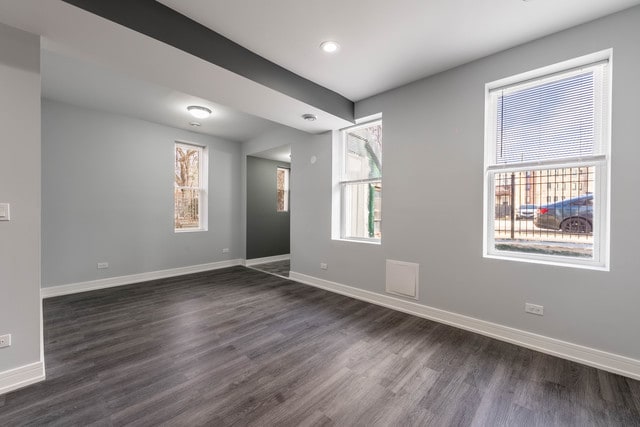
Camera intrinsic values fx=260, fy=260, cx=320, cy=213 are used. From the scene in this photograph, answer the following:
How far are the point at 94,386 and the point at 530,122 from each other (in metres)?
4.28

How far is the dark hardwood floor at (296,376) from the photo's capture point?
1611mm

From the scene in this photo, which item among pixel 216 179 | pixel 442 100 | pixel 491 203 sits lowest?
pixel 491 203

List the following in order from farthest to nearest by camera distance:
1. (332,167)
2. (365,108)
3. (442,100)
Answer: (332,167) → (365,108) → (442,100)

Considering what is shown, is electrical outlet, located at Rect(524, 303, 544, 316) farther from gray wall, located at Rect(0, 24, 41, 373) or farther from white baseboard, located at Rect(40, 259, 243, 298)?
white baseboard, located at Rect(40, 259, 243, 298)

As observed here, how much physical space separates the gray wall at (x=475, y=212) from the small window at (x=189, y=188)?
9.42ft

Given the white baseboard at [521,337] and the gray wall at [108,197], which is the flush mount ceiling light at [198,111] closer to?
the gray wall at [108,197]

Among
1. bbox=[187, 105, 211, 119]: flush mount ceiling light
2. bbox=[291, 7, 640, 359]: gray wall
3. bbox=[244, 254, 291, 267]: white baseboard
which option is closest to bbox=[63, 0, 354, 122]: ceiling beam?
bbox=[291, 7, 640, 359]: gray wall

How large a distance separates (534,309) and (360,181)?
245 cm

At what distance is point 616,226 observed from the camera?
6.68 feet

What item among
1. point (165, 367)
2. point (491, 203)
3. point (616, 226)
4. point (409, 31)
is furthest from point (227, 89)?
point (616, 226)

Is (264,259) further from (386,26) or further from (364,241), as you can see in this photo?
(386,26)

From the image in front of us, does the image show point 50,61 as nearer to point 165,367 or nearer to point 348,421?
point 165,367

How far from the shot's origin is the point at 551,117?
243cm

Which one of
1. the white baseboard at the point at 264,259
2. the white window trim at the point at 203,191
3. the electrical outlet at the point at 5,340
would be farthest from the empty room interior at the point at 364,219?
the white baseboard at the point at 264,259
